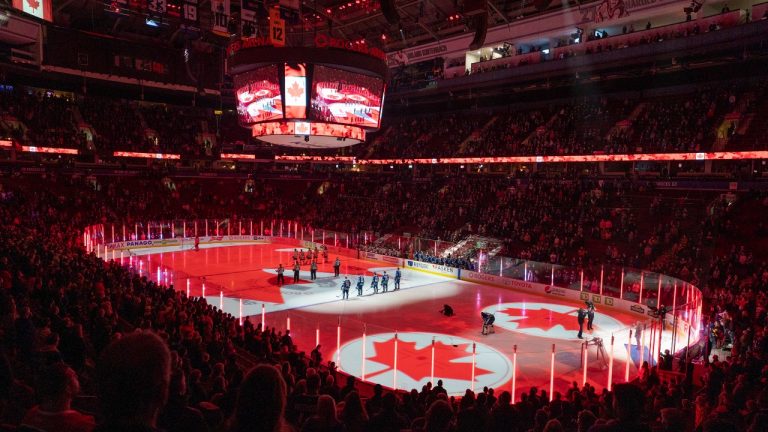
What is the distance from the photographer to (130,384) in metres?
1.89

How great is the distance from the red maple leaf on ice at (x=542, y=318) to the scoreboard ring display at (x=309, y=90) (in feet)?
34.4

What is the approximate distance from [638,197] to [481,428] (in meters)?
29.6

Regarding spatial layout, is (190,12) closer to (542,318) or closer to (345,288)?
(345,288)

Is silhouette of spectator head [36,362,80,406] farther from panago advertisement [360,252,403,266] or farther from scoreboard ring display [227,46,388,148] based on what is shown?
panago advertisement [360,252,403,266]

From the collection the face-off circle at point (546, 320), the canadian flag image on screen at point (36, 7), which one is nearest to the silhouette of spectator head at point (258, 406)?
the canadian flag image on screen at point (36, 7)

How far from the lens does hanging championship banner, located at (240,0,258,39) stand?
18203 mm

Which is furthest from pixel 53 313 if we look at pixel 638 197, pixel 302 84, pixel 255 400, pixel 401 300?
pixel 638 197

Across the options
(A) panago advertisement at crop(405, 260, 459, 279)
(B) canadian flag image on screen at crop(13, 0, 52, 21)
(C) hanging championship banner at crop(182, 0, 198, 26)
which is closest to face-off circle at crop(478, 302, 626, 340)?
(A) panago advertisement at crop(405, 260, 459, 279)

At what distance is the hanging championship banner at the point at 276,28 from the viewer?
18500mm

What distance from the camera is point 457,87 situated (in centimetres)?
4456

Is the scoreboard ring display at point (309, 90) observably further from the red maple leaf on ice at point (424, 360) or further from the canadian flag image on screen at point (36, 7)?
the red maple leaf on ice at point (424, 360)

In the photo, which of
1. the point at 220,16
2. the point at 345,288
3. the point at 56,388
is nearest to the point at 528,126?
the point at 345,288

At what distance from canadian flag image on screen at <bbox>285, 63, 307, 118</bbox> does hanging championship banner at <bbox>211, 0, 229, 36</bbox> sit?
357cm

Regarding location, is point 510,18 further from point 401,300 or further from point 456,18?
point 401,300
